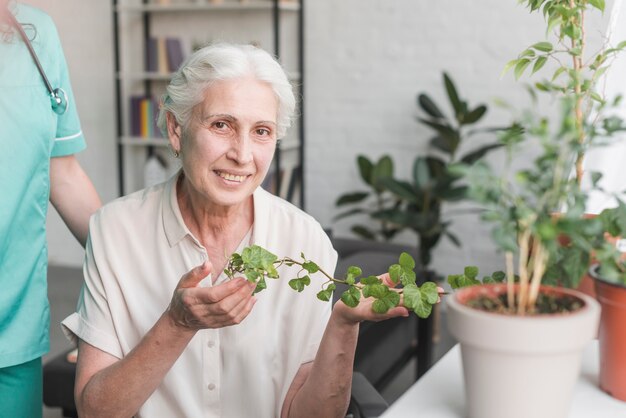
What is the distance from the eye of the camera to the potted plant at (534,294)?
28.0 inches

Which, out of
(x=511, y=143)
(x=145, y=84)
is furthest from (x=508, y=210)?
(x=145, y=84)

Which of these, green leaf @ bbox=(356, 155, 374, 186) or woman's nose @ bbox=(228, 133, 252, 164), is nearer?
woman's nose @ bbox=(228, 133, 252, 164)

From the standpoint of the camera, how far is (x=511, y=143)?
738mm

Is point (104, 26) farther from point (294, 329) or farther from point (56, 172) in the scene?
point (294, 329)

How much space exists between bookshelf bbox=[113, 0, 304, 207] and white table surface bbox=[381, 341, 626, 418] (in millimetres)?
3877

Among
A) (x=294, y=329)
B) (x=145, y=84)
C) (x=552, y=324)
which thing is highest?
(x=145, y=84)

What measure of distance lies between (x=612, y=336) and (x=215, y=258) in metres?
0.90

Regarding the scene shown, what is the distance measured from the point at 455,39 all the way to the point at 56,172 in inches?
129

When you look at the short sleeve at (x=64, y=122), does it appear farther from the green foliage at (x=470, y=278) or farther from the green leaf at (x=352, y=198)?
the green leaf at (x=352, y=198)

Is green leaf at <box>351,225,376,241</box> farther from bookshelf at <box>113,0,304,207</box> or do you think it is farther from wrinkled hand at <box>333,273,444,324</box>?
wrinkled hand at <box>333,273,444,324</box>

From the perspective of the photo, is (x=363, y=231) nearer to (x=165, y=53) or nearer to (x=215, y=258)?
(x=165, y=53)

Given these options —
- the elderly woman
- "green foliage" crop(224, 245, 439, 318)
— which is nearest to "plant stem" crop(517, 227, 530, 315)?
"green foliage" crop(224, 245, 439, 318)

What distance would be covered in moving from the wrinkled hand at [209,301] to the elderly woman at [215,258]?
0.73ft

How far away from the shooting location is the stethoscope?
160 centimetres
